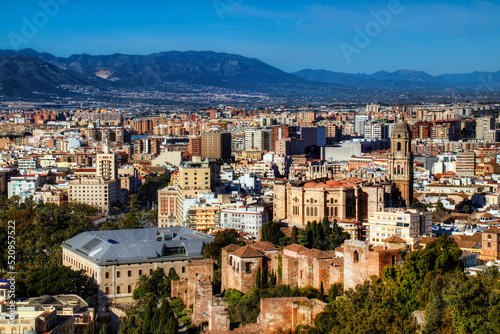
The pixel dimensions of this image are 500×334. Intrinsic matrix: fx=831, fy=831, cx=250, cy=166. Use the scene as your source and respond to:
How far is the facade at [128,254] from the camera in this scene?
72.1 feet

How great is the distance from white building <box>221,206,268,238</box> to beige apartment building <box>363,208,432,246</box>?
247 inches

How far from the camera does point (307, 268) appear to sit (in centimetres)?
1609

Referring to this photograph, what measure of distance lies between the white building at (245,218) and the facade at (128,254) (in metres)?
4.30

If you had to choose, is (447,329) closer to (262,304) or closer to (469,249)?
(262,304)

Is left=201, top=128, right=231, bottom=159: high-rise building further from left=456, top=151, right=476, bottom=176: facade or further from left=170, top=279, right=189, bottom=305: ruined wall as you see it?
left=170, top=279, right=189, bottom=305: ruined wall

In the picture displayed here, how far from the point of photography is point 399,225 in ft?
72.1

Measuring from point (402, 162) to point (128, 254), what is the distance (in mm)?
13720

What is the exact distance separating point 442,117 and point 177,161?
1751 inches

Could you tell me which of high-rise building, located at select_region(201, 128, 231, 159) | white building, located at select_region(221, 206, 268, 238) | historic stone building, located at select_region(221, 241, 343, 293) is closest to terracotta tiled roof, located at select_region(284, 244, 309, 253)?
historic stone building, located at select_region(221, 241, 343, 293)

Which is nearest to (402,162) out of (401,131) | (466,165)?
(401,131)

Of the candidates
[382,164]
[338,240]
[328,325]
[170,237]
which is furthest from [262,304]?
[382,164]

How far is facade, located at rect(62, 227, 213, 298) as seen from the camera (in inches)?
866

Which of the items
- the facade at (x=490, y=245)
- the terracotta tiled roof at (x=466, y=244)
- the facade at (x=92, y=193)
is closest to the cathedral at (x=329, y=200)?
the terracotta tiled roof at (x=466, y=244)

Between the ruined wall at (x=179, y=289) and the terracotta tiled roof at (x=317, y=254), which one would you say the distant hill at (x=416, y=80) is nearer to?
the ruined wall at (x=179, y=289)
